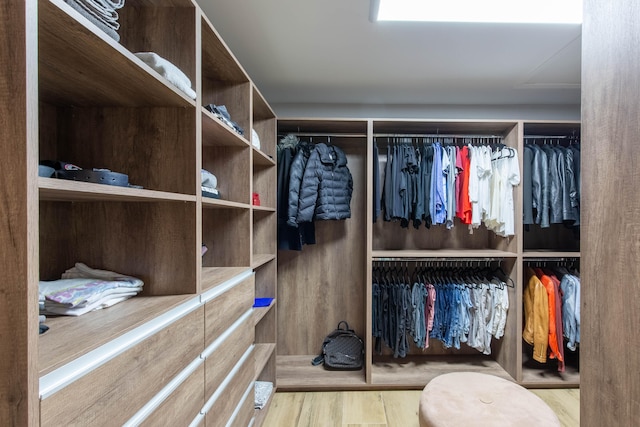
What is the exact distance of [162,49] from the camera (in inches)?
39.1

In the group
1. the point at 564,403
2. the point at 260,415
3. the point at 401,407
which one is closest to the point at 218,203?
the point at 260,415

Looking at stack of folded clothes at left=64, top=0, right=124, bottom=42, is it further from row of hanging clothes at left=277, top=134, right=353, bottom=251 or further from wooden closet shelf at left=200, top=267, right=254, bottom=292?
row of hanging clothes at left=277, top=134, right=353, bottom=251

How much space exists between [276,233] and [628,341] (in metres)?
1.90

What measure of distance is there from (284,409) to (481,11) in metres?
2.64

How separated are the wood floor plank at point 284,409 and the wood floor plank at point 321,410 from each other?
4 cm

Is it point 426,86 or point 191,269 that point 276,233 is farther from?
point 426,86

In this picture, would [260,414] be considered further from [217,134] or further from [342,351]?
[217,134]

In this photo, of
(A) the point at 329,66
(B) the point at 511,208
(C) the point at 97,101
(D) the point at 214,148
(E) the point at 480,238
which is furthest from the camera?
(E) the point at 480,238

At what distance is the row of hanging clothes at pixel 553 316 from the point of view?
6.80 feet

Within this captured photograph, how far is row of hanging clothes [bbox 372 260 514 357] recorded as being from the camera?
7.11ft

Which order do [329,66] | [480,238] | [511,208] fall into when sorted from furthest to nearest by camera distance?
1. [480,238]
2. [511,208]
3. [329,66]

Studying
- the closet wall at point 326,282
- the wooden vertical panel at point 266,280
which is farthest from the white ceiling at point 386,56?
the wooden vertical panel at point 266,280

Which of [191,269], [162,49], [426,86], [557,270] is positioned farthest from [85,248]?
[557,270]

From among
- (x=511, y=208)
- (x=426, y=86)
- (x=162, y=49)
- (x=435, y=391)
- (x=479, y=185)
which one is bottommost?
(x=435, y=391)
